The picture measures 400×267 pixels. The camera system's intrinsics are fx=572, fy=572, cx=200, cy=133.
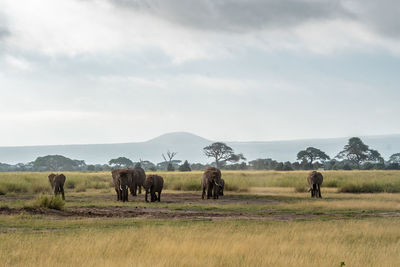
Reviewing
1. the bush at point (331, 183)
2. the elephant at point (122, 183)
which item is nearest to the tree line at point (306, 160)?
the bush at point (331, 183)

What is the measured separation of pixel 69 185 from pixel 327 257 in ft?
120

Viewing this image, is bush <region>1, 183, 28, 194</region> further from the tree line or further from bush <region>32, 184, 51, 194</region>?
the tree line

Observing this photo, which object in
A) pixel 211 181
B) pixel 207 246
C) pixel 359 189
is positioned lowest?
pixel 207 246

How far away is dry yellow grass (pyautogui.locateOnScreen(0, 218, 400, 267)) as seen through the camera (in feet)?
41.3

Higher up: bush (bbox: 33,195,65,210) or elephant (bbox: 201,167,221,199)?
elephant (bbox: 201,167,221,199)

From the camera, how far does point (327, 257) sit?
1325cm

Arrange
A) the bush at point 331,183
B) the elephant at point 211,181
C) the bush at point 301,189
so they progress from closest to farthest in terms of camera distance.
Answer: the elephant at point 211,181, the bush at point 301,189, the bush at point 331,183

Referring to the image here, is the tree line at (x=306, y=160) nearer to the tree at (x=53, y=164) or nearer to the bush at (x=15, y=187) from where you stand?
the tree at (x=53, y=164)

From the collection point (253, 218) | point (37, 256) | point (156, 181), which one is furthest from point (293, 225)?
point (156, 181)

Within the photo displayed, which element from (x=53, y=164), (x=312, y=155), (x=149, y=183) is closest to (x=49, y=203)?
(x=149, y=183)

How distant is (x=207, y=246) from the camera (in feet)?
46.2

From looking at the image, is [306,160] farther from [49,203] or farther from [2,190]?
[49,203]

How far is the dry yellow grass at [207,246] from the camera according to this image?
1258 centimetres

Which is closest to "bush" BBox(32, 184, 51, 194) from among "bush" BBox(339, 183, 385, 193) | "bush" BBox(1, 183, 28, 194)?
"bush" BBox(1, 183, 28, 194)
